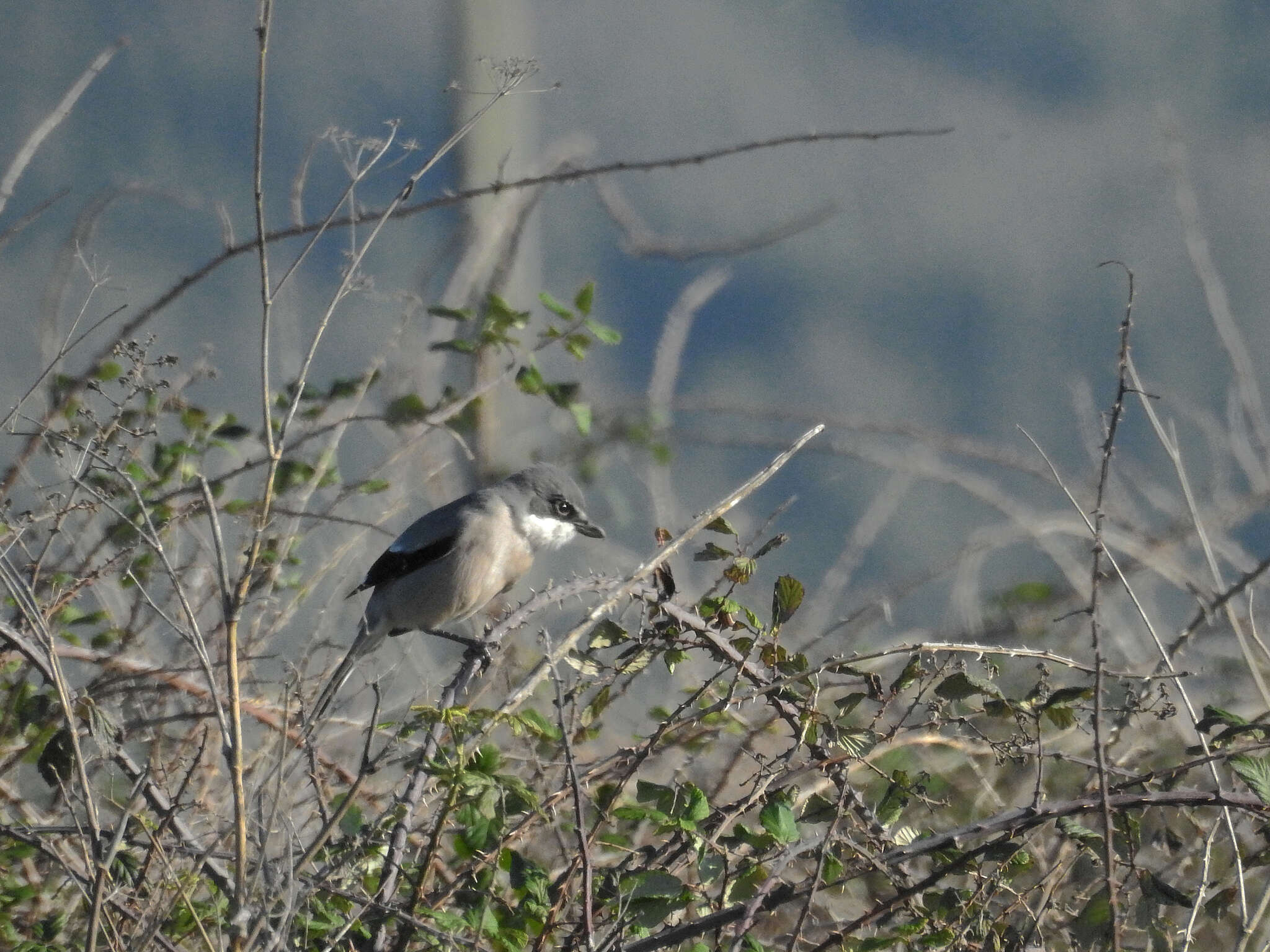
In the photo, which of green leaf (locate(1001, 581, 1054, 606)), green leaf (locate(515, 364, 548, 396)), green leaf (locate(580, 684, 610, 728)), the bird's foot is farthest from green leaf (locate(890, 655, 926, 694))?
green leaf (locate(515, 364, 548, 396))

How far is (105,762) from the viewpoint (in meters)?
2.71

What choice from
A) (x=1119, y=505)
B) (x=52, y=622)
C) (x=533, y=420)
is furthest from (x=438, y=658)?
(x=1119, y=505)

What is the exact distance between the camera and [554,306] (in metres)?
3.39

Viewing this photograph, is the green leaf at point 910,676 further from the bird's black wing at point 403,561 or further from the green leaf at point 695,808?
the bird's black wing at point 403,561

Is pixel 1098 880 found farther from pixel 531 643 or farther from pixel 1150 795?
pixel 531 643

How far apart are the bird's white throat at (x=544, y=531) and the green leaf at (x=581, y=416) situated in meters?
1.10

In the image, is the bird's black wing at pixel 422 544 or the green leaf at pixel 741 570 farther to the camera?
the bird's black wing at pixel 422 544

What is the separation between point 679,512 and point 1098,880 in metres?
2.58

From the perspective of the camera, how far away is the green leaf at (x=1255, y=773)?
74.8 inches

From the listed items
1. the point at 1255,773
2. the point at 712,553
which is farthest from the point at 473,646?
the point at 1255,773

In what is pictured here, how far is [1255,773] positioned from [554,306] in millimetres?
2112

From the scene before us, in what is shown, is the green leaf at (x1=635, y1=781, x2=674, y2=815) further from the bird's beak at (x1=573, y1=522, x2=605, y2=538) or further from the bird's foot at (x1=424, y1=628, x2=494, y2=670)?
the bird's beak at (x1=573, y1=522, x2=605, y2=538)

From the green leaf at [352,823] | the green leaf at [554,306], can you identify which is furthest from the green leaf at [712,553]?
the green leaf at [554,306]

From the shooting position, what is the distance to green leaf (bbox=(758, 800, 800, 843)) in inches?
80.4
